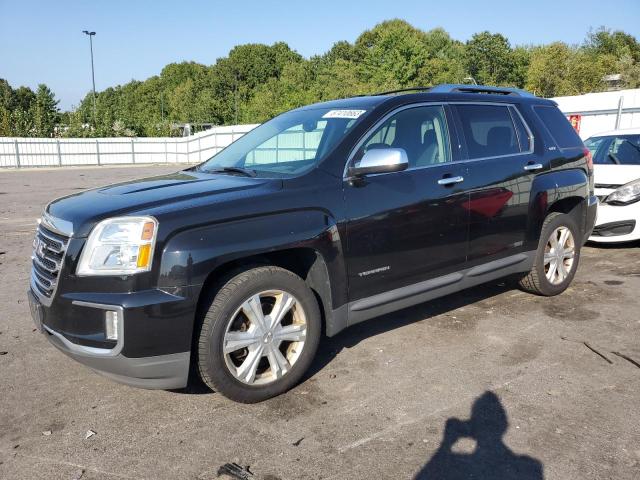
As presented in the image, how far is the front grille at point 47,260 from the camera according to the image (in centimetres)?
307

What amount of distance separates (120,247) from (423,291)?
7.07 feet

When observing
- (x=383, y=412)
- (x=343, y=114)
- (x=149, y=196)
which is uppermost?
(x=343, y=114)

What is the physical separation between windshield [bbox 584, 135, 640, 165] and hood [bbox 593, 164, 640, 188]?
0.37 m

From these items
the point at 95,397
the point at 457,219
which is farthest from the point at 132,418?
the point at 457,219

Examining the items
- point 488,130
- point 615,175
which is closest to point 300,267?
point 488,130

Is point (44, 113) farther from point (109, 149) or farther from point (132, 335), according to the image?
point (132, 335)

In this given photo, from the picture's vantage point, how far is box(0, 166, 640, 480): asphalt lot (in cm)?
270

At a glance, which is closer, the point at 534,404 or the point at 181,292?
the point at 181,292

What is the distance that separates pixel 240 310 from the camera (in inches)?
125

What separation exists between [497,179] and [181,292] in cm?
273

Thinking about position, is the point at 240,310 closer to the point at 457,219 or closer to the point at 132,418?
the point at 132,418

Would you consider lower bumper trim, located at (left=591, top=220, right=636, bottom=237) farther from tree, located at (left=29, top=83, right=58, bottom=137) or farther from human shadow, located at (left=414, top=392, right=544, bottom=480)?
tree, located at (left=29, top=83, right=58, bottom=137)

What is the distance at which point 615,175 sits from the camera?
7.37 meters

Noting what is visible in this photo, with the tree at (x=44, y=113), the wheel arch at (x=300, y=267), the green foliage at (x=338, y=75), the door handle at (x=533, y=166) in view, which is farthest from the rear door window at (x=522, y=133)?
the tree at (x=44, y=113)
